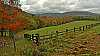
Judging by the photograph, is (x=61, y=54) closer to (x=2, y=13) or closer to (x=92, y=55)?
(x=92, y=55)

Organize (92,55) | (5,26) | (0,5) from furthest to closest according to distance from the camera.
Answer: (5,26)
(0,5)
(92,55)

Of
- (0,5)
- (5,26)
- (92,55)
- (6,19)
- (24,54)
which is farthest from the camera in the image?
(5,26)

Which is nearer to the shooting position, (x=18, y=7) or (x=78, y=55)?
(x=78, y=55)

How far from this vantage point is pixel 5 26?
37.9 m

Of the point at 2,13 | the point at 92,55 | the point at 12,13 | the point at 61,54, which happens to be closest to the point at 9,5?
the point at 12,13

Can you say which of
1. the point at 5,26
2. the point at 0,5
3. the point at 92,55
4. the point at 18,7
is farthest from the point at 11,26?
the point at 92,55

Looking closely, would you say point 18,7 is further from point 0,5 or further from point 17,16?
point 0,5

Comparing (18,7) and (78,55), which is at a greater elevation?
(18,7)

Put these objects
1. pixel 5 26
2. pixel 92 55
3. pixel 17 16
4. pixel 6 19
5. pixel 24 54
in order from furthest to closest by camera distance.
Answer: pixel 17 16 → pixel 5 26 → pixel 6 19 → pixel 92 55 → pixel 24 54

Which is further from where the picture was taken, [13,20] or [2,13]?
[13,20]

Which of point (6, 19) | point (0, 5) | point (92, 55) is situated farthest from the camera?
point (6, 19)

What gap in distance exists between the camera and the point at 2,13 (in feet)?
113

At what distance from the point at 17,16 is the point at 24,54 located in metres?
22.4

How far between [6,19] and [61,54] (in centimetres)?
1501
